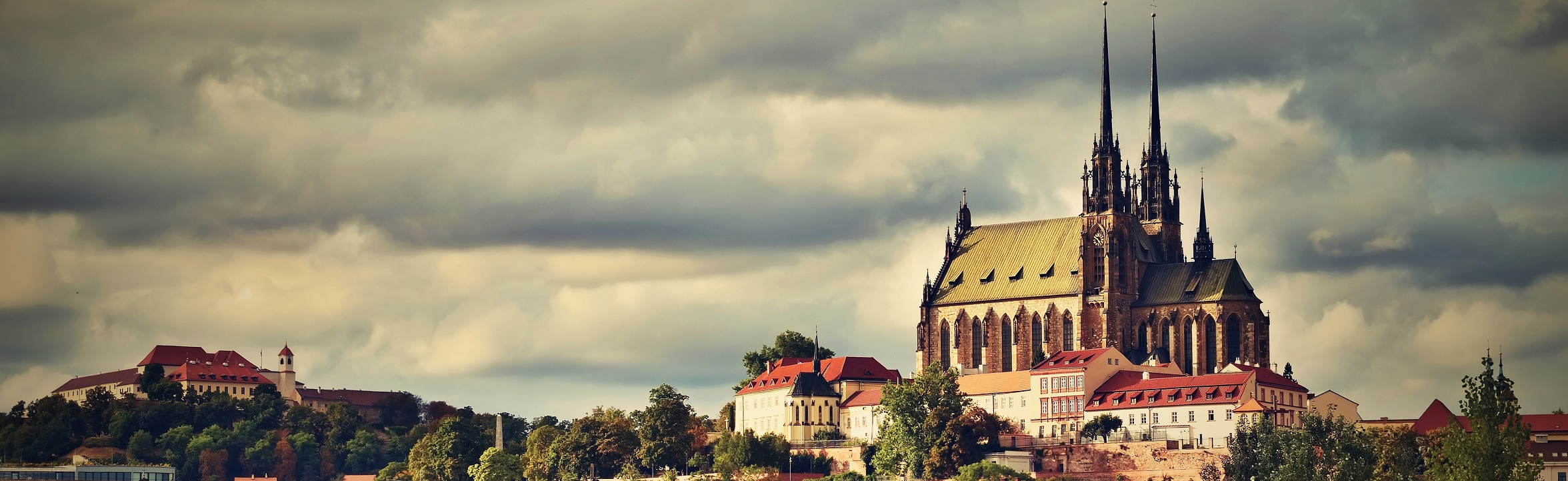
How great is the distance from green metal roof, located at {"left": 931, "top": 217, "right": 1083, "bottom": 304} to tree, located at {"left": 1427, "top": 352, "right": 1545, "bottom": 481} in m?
67.3

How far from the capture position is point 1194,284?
155 metres

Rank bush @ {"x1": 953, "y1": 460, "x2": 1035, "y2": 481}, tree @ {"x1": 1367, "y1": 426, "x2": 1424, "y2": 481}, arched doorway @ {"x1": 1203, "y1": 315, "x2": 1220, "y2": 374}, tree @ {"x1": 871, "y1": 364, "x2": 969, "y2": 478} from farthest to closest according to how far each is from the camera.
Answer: arched doorway @ {"x1": 1203, "y1": 315, "x2": 1220, "y2": 374}
tree @ {"x1": 871, "y1": 364, "x2": 969, "y2": 478}
bush @ {"x1": 953, "y1": 460, "x2": 1035, "y2": 481}
tree @ {"x1": 1367, "y1": 426, "x2": 1424, "y2": 481}

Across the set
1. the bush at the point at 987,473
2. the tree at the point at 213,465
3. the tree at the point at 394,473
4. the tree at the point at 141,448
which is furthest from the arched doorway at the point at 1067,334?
the tree at the point at 141,448

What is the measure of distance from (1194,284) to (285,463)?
240 ft

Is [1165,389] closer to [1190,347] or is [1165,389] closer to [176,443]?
[1190,347]

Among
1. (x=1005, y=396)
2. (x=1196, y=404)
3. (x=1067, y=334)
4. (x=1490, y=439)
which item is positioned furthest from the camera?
(x=1067, y=334)

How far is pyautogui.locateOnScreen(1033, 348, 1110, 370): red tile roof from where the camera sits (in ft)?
485

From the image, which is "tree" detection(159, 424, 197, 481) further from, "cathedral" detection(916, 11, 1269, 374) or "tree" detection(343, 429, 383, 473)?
"cathedral" detection(916, 11, 1269, 374)

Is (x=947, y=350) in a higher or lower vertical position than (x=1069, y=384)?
higher

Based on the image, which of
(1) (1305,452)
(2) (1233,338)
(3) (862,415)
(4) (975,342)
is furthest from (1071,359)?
(1) (1305,452)

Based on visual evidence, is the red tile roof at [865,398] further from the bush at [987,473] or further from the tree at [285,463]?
the tree at [285,463]

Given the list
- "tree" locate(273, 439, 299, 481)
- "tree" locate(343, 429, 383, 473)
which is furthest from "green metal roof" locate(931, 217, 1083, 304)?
"tree" locate(273, 439, 299, 481)

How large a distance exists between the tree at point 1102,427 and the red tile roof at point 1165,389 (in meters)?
2.30

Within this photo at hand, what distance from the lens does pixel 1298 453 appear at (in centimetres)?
11419
